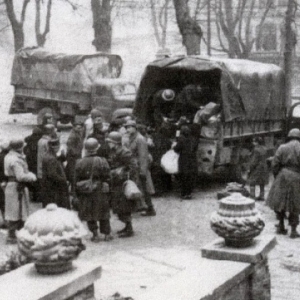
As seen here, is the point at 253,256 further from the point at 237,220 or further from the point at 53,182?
the point at 53,182

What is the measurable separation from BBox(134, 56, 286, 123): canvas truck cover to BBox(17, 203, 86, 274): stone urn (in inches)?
412

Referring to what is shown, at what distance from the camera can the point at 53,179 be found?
11031 mm

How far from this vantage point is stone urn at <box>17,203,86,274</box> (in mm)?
4699

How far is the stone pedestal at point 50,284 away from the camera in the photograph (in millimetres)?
4484

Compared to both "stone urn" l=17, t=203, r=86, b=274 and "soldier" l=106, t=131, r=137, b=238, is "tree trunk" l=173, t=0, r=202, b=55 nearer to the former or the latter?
"soldier" l=106, t=131, r=137, b=238

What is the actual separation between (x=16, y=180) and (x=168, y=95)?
6528 millimetres

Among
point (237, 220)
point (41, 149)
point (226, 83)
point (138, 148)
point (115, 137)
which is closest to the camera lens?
point (237, 220)

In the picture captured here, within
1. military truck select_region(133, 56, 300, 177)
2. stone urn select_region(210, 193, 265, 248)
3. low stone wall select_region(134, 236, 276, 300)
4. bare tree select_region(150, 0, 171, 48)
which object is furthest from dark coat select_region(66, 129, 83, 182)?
bare tree select_region(150, 0, 171, 48)

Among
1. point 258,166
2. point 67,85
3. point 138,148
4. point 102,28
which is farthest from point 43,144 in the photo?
point 102,28

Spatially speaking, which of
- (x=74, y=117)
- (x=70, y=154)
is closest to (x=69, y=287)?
(x=70, y=154)

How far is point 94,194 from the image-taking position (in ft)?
33.6

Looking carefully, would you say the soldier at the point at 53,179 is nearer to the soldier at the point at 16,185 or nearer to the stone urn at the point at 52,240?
the soldier at the point at 16,185

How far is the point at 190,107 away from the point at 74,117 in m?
10.3

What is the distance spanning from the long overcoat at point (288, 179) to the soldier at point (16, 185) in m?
3.74
